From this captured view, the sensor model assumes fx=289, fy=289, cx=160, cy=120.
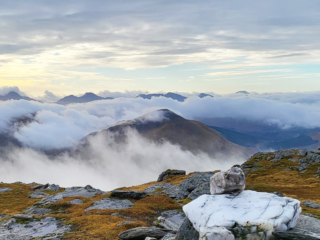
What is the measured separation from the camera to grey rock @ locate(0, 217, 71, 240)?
120 feet

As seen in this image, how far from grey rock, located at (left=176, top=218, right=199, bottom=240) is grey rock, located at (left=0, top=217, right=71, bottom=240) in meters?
16.4

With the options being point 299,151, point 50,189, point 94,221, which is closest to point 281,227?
point 94,221

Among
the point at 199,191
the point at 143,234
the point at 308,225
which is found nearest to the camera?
the point at 308,225

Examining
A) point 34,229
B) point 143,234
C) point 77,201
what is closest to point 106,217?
point 34,229

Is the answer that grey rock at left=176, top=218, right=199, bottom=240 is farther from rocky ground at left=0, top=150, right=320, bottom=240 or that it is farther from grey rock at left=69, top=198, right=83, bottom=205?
grey rock at left=69, top=198, right=83, bottom=205

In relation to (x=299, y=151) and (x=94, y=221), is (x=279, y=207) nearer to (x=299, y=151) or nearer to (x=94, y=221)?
(x=94, y=221)

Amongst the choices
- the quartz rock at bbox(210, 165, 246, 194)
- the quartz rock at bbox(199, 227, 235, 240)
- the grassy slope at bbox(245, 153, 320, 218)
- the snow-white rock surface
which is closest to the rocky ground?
the grassy slope at bbox(245, 153, 320, 218)

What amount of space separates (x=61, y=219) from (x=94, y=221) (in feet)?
23.4

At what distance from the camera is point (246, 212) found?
23.2 meters

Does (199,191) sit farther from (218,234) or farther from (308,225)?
(218,234)

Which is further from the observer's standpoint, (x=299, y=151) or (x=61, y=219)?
(x=299, y=151)

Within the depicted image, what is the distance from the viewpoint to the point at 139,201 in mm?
57125

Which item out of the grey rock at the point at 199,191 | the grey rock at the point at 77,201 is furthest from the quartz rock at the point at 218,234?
the grey rock at the point at 77,201

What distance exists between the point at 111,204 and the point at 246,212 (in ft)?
121
